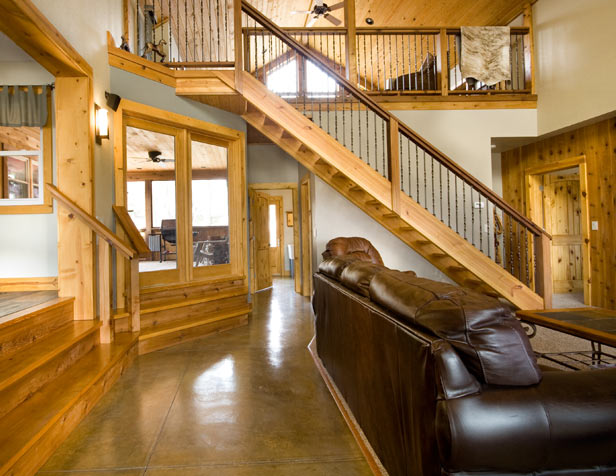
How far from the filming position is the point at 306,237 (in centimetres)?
628

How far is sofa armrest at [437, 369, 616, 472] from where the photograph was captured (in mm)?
982

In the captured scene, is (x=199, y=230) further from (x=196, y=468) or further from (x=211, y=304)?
→ (x=196, y=468)

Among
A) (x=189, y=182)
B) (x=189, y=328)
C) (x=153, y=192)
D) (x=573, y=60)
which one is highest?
(x=573, y=60)

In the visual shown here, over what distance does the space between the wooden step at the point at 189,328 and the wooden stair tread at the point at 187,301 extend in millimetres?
174

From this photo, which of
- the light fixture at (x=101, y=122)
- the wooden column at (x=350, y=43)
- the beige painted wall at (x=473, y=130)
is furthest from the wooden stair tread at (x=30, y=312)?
the beige painted wall at (x=473, y=130)

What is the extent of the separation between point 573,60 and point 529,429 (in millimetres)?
5576

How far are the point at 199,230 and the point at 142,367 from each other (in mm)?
1905

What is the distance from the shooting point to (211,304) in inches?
167

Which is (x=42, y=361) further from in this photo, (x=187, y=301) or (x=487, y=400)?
(x=487, y=400)

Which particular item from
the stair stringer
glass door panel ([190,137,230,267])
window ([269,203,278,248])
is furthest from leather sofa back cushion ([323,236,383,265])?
window ([269,203,278,248])

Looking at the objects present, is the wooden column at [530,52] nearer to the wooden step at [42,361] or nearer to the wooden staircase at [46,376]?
the wooden staircase at [46,376]

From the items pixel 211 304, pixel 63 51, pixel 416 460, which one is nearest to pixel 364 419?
pixel 416 460

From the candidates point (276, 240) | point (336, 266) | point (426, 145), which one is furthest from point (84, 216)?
point (276, 240)

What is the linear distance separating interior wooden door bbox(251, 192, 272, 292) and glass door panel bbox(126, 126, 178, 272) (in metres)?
2.60
